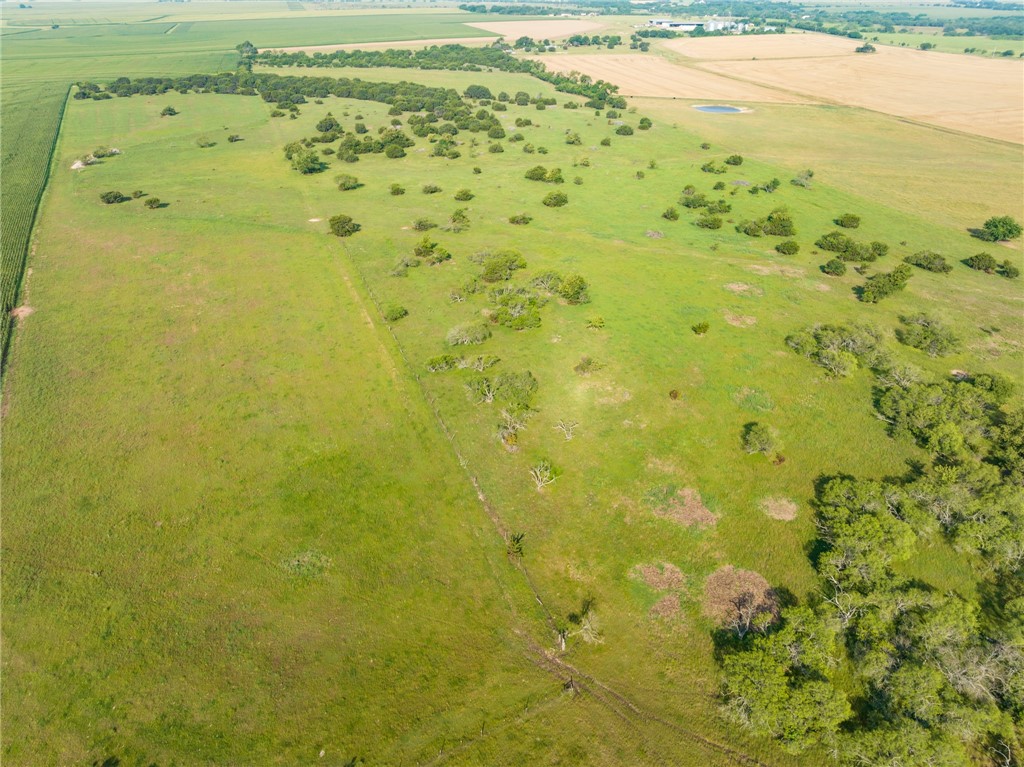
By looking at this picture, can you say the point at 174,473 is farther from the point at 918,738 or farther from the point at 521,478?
the point at 918,738

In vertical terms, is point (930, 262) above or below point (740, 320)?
above

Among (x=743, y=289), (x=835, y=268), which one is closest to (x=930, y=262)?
(x=835, y=268)

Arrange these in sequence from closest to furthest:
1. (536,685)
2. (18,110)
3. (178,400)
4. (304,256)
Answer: (536,685), (178,400), (304,256), (18,110)

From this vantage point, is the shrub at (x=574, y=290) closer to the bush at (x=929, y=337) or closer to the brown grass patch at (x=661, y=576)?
the bush at (x=929, y=337)

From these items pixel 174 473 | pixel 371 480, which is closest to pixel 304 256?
pixel 174 473

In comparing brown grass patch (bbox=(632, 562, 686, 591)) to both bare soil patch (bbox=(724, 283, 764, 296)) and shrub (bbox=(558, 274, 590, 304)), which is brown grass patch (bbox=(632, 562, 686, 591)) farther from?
bare soil patch (bbox=(724, 283, 764, 296))

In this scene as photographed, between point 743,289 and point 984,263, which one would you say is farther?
point 984,263

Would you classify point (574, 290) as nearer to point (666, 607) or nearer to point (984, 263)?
point (666, 607)

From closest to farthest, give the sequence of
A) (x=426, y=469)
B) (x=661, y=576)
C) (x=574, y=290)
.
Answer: (x=661, y=576) < (x=426, y=469) < (x=574, y=290)
